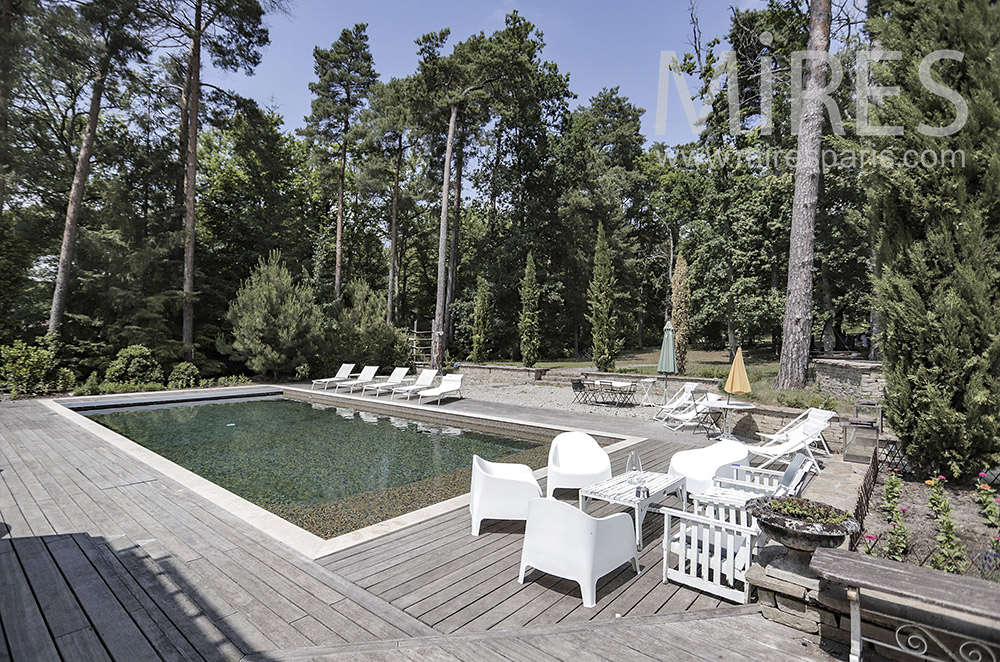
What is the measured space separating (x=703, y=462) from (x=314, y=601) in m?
3.49

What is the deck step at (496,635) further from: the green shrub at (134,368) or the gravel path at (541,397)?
the green shrub at (134,368)

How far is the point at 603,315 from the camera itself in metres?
15.4

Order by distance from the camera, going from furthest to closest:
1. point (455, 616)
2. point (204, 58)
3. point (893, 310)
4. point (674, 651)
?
point (204, 58) < point (893, 310) < point (455, 616) < point (674, 651)

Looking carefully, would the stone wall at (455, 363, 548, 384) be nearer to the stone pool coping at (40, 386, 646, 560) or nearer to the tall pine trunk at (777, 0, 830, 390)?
the stone pool coping at (40, 386, 646, 560)

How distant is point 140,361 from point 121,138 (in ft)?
27.1

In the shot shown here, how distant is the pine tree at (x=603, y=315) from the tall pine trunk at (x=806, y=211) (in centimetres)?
589

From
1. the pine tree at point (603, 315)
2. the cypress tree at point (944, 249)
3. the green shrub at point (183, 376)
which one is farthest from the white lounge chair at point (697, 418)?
the green shrub at point (183, 376)

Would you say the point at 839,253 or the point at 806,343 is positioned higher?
the point at 839,253

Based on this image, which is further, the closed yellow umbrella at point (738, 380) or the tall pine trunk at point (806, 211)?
the tall pine trunk at point (806, 211)

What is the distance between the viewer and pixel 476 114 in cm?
1991

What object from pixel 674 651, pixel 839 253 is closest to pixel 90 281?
pixel 674 651

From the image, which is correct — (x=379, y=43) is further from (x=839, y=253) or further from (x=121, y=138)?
(x=839, y=253)

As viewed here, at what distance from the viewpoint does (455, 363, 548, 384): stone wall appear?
612 inches

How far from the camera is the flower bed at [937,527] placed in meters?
2.92
